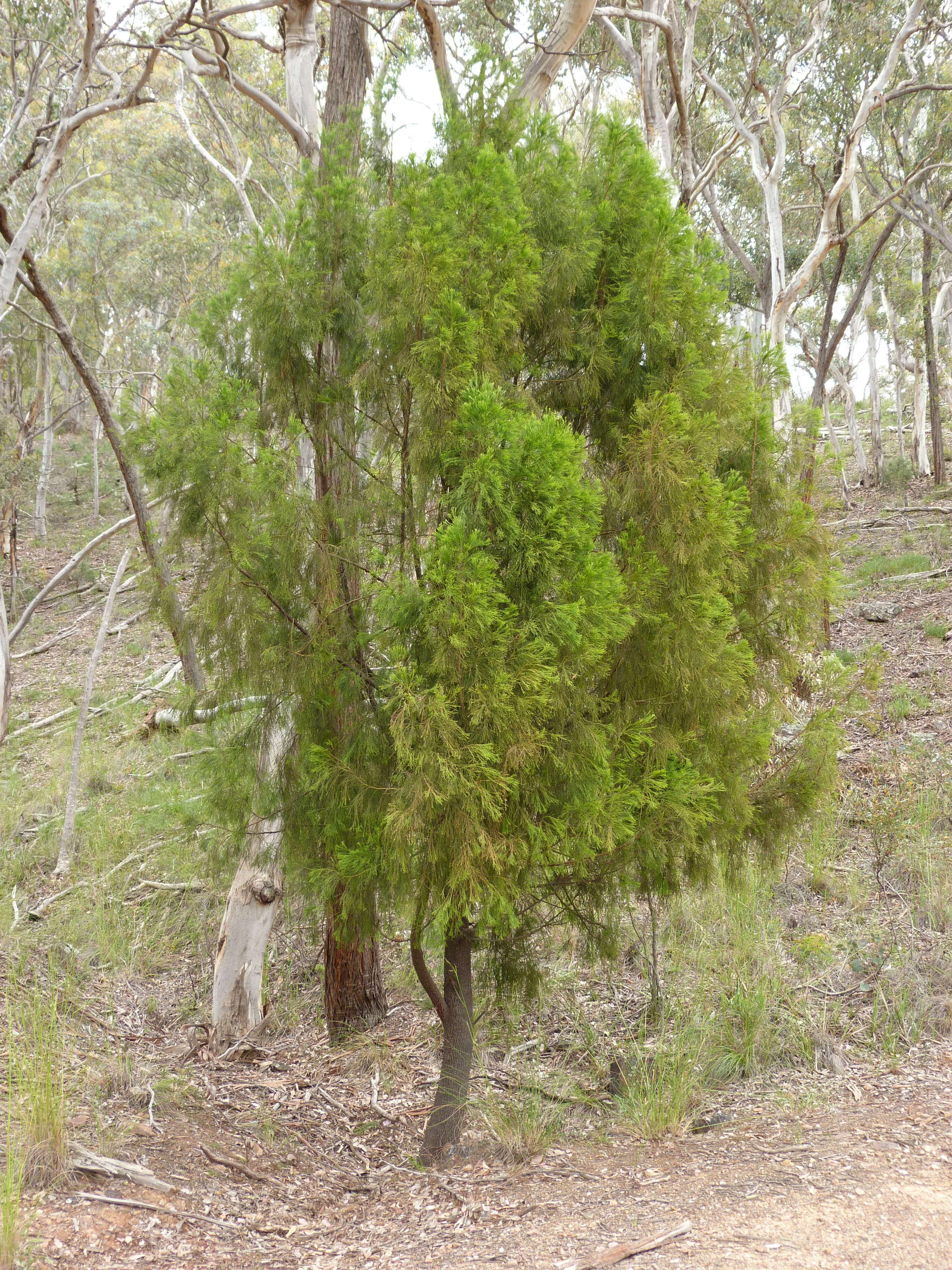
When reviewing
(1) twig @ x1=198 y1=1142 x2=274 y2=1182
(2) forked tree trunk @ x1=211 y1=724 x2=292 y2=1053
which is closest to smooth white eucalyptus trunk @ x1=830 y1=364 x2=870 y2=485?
(2) forked tree trunk @ x1=211 y1=724 x2=292 y2=1053

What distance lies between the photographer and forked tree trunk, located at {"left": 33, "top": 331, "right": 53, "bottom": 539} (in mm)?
18469

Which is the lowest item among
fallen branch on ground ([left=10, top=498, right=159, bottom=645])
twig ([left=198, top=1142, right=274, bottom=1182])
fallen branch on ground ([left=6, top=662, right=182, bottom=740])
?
twig ([left=198, top=1142, right=274, bottom=1182])

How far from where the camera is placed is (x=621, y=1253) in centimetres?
292

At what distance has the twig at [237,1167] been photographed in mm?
3924

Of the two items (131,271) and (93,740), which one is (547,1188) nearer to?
(93,740)

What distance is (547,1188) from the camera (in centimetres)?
356

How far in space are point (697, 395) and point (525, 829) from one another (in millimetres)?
1718

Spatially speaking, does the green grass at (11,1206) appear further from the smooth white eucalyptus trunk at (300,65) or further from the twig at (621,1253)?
the smooth white eucalyptus trunk at (300,65)

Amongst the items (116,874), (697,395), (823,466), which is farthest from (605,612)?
(116,874)

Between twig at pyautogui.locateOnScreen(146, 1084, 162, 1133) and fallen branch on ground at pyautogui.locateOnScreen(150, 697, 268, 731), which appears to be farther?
twig at pyautogui.locateOnScreen(146, 1084, 162, 1133)

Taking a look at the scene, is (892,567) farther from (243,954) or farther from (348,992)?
(243,954)

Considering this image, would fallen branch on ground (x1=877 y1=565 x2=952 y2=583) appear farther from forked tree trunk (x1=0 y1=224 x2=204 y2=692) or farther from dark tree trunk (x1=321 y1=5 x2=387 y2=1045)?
forked tree trunk (x1=0 y1=224 x2=204 y2=692)

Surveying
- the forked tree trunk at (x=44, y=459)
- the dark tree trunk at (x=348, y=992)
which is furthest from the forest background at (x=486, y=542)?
the forked tree trunk at (x=44, y=459)

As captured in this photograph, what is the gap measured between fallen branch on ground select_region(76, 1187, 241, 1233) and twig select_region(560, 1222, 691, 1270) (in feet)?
4.20
